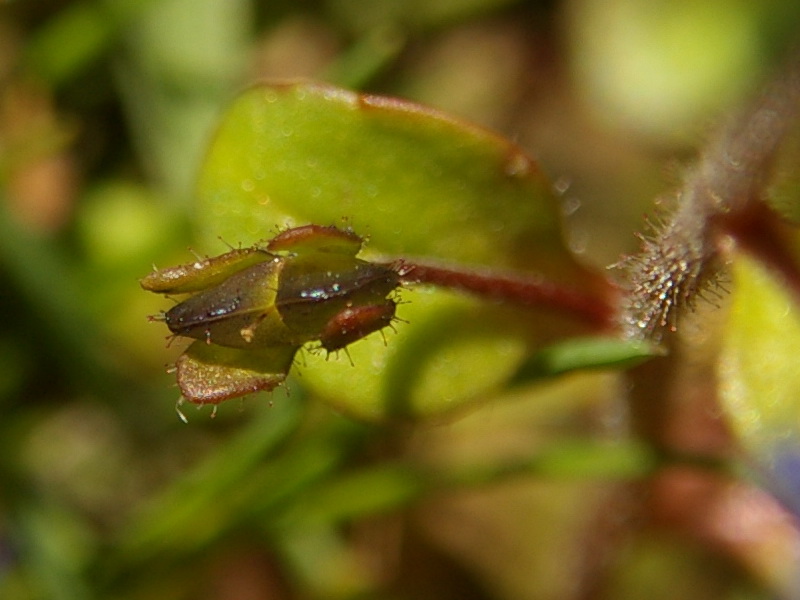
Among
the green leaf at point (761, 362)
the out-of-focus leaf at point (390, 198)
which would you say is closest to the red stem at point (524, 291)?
the out-of-focus leaf at point (390, 198)

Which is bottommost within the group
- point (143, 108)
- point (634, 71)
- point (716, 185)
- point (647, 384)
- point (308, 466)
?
point (308, 466)

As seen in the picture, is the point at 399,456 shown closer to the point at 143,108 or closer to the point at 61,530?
the point at 61,530

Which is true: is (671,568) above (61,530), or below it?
above

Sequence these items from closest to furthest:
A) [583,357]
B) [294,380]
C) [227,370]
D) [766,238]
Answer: [227,370] < [583,357] < [766,238] < [294,380]

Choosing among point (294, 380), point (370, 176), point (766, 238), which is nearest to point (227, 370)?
point (370, 176)

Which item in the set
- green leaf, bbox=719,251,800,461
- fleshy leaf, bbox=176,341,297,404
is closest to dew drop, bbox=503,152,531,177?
green leaf, bbox=719,251,800,461

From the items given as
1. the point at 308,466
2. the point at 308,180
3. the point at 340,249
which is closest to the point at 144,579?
the point at 308,466

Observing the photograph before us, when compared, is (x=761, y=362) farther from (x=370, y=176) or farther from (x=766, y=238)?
(x=370, y=176)
